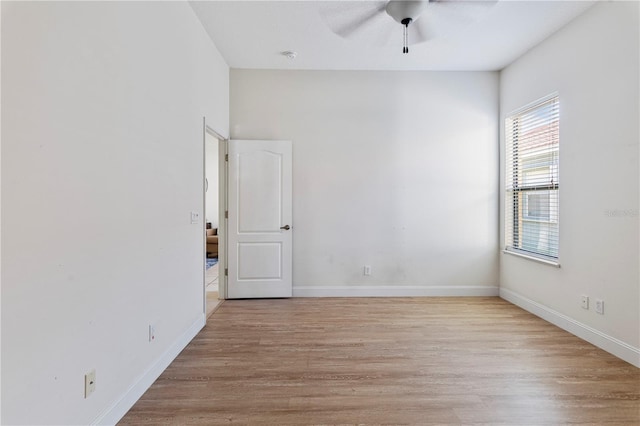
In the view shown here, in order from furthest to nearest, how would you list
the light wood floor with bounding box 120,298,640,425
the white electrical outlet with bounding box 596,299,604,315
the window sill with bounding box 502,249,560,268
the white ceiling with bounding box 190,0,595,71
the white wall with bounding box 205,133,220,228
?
the white wall with bounding box 205,133,220,228, the window sill with bounding box 502,249,560,268, the white electrical outlet with bounding box 596,299,604,315, the white ceiling with bounding box 190,0,595,71, the light wood floor with bounding box 120,298,640,425

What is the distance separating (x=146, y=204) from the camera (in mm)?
2041

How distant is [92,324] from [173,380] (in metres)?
0.87

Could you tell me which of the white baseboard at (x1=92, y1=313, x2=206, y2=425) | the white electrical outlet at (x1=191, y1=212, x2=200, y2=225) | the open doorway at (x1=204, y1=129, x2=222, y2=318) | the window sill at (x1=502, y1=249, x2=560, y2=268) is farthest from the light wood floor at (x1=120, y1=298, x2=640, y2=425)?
the open doorway at (x1=204, y1=129, x2=222, y2=318)

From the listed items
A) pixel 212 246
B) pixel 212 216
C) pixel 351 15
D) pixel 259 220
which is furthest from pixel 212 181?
pixel 351 15

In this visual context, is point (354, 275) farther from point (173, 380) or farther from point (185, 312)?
point (173, 380)

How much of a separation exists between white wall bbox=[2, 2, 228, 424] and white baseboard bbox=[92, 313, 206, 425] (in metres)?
0.01

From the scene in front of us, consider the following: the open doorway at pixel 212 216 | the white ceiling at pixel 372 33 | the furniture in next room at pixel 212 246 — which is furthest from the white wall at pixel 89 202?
the furniture in next room at pixel 212 246

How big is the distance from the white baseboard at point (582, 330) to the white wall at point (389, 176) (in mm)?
547

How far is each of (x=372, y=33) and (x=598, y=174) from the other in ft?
7.54

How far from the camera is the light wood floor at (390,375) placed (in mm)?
1811

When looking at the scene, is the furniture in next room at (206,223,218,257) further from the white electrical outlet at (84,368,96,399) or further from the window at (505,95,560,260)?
the window at (505,95,560,260)

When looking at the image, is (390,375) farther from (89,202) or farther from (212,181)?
(212,181)

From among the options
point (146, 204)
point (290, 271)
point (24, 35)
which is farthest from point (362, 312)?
point (24, 35)

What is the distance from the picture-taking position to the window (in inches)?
127
